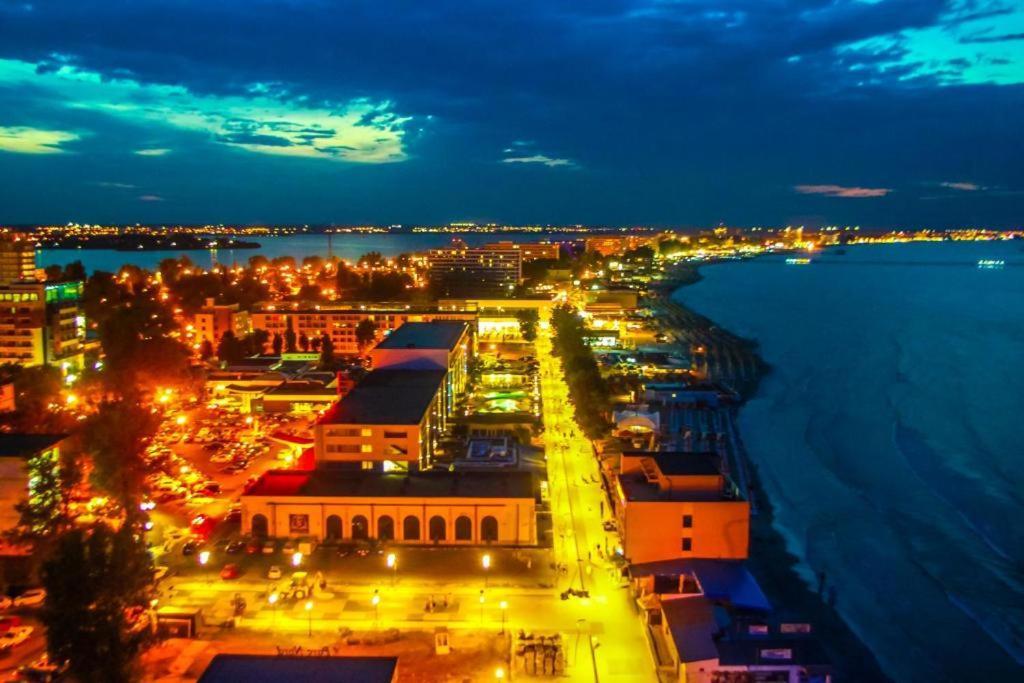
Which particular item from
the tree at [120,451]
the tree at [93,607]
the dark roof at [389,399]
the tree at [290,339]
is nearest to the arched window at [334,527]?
the tree at [120,451]

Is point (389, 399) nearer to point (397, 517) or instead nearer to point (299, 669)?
point (397, 517)

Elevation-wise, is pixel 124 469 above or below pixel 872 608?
above

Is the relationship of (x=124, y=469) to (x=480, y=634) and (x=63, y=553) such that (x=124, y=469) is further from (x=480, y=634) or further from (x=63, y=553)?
(x=480, y=634)

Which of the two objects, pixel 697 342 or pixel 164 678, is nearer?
pixel 164 678

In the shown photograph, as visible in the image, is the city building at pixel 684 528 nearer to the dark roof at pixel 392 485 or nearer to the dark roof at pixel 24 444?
the dark roof at pixel 392 485

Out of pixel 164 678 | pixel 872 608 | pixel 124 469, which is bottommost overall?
pixel 872 608

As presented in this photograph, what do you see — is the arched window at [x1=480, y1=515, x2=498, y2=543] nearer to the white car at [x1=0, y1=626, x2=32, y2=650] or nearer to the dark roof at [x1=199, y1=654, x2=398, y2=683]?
the dark roof at [x1=199, y1=654, x2=398, y2=683]

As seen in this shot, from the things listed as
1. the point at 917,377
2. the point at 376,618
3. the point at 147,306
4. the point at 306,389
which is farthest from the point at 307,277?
the point at 376,618
